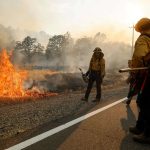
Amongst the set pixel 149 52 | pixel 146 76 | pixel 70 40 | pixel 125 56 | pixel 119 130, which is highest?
pixel 70 40

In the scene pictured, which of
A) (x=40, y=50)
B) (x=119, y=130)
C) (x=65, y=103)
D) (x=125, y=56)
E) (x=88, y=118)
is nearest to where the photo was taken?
(x=119, y=130)

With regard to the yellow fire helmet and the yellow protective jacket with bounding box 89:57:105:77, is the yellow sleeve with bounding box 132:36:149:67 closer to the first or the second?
the yellow fire helmet

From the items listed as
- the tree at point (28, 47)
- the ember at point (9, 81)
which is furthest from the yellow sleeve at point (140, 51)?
the tree at point (28, 47)

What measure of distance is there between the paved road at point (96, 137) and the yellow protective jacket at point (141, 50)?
4.54 ft

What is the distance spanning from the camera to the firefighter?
5965mm

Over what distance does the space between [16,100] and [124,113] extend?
4106 mm

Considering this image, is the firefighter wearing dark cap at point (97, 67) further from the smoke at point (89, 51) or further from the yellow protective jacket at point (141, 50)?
the smoke at point (89, 51)

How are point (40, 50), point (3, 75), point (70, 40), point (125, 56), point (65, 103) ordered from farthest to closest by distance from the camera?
1. point (70, 40)
2. point (40, 50)
3. point (125, 56)
4. point (3, 75)
5. point (65, 103)

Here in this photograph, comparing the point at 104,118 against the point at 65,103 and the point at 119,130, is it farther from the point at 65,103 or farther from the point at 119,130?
the point at 65,103

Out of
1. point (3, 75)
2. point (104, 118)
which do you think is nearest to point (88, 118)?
point (104, 118)

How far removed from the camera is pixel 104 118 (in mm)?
7980

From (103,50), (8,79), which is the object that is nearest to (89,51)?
(103,50)

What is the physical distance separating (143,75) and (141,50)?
0.47 metres

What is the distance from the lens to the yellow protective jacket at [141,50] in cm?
595
